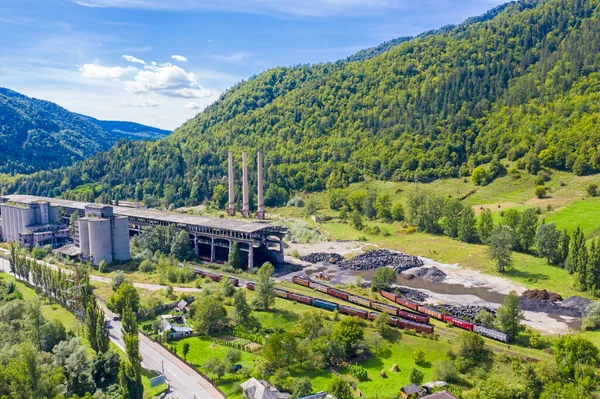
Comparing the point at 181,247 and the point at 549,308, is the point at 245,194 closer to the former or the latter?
the point at 181,247

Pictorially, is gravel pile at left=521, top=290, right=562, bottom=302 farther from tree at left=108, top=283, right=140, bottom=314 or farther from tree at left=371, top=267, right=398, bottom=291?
tree at left=108, top=283, right=140, bottom=314

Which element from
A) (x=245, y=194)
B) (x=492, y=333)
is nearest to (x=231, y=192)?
(x=245, y=194)

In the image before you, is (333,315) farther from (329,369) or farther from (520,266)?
(520,266)

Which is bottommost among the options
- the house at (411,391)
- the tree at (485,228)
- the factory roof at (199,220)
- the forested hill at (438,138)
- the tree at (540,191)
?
the house at (411,391)

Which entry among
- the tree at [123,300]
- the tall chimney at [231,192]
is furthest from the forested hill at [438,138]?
the tree at [123,300]

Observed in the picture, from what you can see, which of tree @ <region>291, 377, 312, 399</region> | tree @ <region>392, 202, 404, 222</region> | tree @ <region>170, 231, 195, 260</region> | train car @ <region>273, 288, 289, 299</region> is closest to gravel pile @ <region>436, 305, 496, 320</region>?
train car @ <region>273, 288, 289, 299</region>

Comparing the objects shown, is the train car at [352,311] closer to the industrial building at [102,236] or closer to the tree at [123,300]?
the tree at [123,300]
